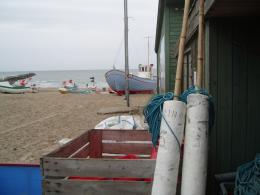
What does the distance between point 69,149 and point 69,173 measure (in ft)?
2.51

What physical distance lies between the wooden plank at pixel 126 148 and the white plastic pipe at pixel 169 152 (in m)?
A: 1.91

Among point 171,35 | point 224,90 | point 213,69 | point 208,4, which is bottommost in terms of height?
point 224,90

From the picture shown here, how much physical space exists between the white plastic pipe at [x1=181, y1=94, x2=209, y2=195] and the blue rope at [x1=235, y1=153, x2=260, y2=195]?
401 millimetres

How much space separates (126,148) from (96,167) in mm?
1700

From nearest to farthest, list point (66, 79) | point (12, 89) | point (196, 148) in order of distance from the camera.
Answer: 1. point (196, 148)
2. point (12, 89)
3. point (66, 79)

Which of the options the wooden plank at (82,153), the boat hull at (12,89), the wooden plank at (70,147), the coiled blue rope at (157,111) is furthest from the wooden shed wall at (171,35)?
the boat hull at (12,89)

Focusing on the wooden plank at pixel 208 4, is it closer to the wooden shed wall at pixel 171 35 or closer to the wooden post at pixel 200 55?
the wooden post at pixel 200 55

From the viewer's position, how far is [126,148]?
4652 millimetres

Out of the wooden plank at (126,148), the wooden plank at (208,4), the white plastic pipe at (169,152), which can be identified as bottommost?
the wooden plank at (126,148)

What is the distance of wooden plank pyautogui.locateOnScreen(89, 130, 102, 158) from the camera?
4676 mm

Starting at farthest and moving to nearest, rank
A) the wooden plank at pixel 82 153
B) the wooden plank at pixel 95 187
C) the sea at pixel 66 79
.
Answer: the sea at pixel 66 79, the wooden plank at pixel 82 153, the wooden plank at pixel 95 187

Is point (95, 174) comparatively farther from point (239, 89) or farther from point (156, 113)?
point (239, 89)

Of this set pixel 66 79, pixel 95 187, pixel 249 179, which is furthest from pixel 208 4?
pixel 66 79

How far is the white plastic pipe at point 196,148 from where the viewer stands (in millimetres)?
2645
